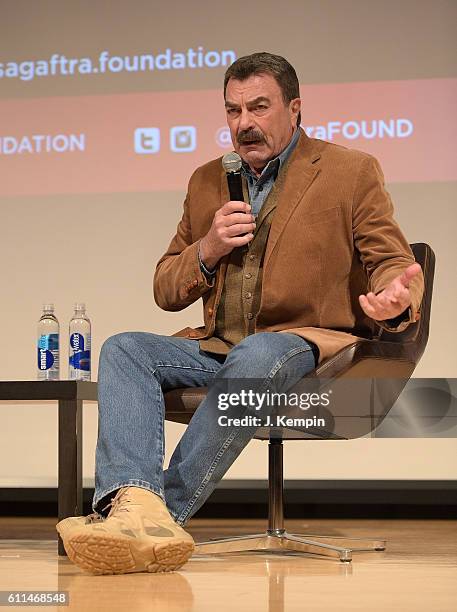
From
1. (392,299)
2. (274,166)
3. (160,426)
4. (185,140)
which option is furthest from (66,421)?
(185,140)

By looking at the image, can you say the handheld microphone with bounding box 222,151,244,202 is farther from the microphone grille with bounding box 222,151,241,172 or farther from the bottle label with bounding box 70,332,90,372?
the bottle label with bounding box 70,332,90,372

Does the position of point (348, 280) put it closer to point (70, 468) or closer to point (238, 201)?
point (238, 201)

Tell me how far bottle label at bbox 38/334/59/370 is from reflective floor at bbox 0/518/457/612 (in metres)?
0.48

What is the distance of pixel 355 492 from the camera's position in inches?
152

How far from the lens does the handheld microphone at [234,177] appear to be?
7.66 feet

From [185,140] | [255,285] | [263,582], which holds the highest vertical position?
[185,140]

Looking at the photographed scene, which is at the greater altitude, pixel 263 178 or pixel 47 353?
pixel 263 178

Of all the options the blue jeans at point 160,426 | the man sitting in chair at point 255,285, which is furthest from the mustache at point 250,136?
the blue jeans at point 160,426

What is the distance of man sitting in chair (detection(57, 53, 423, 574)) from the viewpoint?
207 cm

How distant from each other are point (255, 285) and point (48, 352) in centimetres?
71

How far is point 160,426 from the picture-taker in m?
2.09

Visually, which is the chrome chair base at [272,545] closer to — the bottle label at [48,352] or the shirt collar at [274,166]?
the bottle label at [48,352]

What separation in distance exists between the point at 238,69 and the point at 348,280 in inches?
21.9

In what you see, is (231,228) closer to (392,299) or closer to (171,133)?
(392,299)
